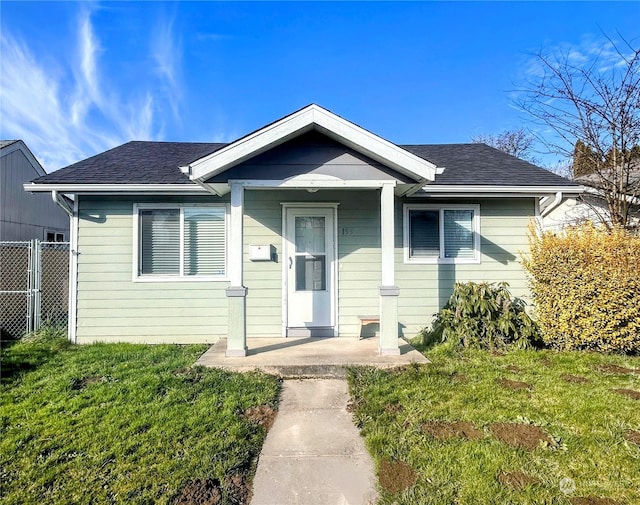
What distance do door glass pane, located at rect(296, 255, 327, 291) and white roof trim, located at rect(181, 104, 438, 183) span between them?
2159mm

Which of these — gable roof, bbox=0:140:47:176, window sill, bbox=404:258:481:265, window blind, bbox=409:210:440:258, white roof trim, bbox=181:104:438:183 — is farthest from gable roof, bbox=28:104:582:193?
gable roof, bbox=0:140:47:176

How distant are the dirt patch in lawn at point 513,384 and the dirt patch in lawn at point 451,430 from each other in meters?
1.12

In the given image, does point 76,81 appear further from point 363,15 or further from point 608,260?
point 608,260

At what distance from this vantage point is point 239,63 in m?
9.35

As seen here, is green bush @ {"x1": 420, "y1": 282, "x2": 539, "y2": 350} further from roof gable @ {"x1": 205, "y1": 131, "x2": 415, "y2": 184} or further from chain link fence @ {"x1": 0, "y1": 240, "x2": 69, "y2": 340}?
chain link fence @ {"x1": 0, "y1": 240, "x2": 69, "y2": 340}

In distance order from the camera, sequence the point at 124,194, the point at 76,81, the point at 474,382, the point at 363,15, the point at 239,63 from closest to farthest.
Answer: the point at 474,382 → the point at 124,194 → the point at 363,15 → the point at 76,81 → the point at 239,63

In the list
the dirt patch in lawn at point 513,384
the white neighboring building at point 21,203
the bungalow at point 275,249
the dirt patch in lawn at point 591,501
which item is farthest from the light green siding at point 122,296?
the white neighboring building at point 21,203

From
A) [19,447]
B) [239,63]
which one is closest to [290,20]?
[239,63]

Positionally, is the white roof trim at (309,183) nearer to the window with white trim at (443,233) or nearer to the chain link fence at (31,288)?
the window with white trim at (443,233)

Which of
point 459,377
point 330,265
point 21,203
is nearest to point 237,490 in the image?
point 459,377

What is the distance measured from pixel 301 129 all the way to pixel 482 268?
13.1ft

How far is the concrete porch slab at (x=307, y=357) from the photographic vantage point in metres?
4.35

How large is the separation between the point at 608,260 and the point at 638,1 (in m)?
6.65

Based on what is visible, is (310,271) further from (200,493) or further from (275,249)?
(200,493)
